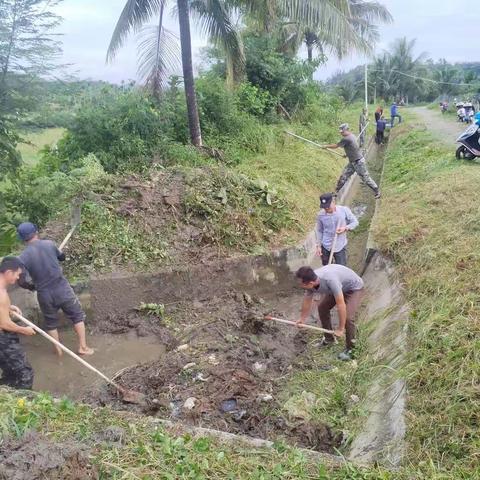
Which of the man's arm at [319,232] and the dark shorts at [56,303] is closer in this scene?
the dark shorts at [56,303]

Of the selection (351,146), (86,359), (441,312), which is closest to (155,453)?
(441,312)

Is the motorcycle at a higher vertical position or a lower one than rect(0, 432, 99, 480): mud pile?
higher

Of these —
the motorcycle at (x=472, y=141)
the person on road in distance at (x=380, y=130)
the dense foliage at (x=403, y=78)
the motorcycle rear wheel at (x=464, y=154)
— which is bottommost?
the motorcycle rear wheel at (x=464, y=154)

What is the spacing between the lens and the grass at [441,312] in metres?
3.24

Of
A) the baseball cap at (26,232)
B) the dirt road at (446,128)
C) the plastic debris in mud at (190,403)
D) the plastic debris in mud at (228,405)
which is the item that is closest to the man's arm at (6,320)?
the baseball cap at (26,232)

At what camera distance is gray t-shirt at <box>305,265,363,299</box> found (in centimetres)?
524

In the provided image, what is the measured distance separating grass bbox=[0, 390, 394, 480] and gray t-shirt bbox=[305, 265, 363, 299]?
7.41 ft

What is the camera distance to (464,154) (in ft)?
34.7

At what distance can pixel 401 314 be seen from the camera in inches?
211

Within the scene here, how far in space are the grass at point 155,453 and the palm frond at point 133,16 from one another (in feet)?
28.3

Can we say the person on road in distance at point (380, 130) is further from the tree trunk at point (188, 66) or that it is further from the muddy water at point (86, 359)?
the muddy water at point (86, 359)

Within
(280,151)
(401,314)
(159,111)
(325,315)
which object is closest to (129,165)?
(159,111)

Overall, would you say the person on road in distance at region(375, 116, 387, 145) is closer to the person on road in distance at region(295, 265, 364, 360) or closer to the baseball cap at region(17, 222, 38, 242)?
the person on road in distance at region(295, 265, 364, 360)

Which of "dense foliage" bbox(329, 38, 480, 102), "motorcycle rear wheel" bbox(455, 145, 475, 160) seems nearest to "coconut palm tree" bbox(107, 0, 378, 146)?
"motorcycle rear wheel" bbox(455, 145, 475, 160)
